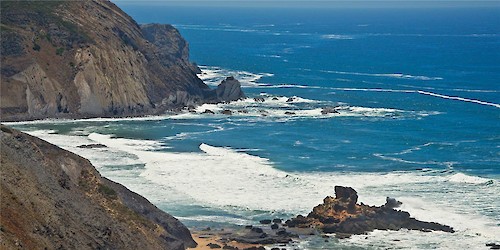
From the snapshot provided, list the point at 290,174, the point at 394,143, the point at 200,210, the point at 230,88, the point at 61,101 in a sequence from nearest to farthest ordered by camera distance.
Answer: the point at 200,210
the point at 290,174
the point at 394,143
the point at 61,101
the point at 230,88

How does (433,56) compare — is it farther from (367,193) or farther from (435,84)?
(367,193)

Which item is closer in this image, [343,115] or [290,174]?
[290,174]

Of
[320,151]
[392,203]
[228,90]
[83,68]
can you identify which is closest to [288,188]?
[392,203]

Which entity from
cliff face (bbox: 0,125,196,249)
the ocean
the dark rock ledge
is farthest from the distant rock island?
cliff face (bbox: 0,125,196,249)

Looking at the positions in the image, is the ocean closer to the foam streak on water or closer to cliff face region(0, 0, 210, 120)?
the foam streak on water

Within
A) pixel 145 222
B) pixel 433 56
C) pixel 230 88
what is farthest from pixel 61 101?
pixel 433 56

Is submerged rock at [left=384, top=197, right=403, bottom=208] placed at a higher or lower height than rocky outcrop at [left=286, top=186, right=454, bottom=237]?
higher

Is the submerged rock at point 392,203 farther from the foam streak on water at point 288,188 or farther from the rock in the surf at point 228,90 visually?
the rock in the surf at point 228,90

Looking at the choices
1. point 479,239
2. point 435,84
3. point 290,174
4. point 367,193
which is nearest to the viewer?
point 479,239
